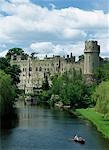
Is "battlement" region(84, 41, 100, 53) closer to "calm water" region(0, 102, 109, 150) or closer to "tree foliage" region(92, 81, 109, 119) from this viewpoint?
"calm water" region(0, 102, 109, 150)

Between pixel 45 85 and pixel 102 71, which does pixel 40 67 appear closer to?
pixel 45 85

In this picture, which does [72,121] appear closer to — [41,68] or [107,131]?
[107,131]

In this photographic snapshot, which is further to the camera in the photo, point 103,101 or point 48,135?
point 103,101

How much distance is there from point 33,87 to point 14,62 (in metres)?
8.91

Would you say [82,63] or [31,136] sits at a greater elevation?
[82,63]

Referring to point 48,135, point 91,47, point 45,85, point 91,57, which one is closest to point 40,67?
point 45,85

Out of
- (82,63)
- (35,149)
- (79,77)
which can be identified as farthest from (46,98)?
(35,149)

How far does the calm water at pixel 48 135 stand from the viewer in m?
29.9

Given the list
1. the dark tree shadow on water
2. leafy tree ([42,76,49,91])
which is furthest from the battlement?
the dark tree shadow on water

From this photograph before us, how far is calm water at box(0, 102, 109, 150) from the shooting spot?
29.9 m

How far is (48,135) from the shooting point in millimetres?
34625

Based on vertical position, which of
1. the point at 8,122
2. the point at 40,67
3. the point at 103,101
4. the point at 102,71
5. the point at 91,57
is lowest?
the point at 8,122

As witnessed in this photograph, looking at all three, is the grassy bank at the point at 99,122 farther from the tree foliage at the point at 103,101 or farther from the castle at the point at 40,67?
the castle at the point at 40,67

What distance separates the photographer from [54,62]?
10569 centimetres
